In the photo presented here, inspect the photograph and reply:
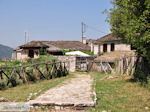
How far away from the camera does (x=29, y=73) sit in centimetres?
2509

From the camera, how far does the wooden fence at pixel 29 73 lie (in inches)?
868

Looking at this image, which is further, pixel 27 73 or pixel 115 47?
pixel 115 47

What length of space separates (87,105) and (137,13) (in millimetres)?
8530

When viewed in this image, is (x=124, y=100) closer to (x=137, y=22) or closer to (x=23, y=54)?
(x=137, y=22)

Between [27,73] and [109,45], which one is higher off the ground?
[109,45]

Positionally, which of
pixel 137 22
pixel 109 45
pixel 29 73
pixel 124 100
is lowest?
pixel 124 100

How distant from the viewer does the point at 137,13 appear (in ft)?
68.6

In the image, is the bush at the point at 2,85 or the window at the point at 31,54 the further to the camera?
the window at the point at 31,54

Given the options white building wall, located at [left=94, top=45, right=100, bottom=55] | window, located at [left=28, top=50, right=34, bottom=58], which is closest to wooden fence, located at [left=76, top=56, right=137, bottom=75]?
white building wall, located at [left=94, top=45, right=100, bottom=55]

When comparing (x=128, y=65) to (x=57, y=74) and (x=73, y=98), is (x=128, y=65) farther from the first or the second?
(x=73, y=98)

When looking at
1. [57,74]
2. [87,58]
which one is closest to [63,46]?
[87,58]

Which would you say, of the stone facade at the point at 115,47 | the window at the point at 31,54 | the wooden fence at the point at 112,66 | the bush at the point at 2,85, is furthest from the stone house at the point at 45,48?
the bush at the point at 2,85

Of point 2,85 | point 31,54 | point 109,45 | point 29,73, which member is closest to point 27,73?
point 29,73

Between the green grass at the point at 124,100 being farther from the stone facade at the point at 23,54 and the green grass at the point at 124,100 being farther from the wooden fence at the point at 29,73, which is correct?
the stone facade at the point at 23,54
